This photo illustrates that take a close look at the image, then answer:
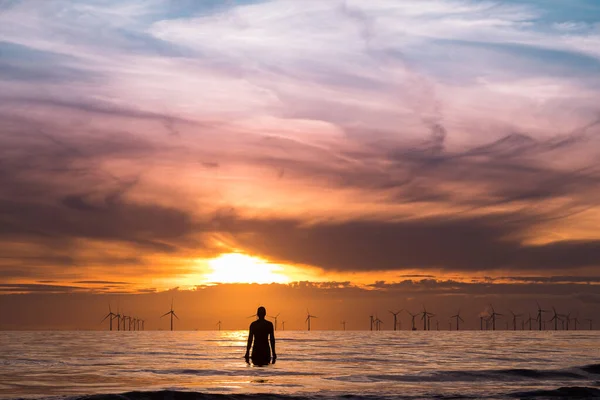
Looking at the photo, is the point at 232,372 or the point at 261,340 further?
the point at 232,372

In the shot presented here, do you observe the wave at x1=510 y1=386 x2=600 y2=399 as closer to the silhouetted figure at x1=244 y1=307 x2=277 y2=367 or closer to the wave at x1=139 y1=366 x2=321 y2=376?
the silhouetted figure at x1=244 y1=307 x2=277 y2=367

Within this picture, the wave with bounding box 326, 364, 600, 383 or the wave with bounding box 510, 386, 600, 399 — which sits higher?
the wave with bounding box 510, 386, 600, 399

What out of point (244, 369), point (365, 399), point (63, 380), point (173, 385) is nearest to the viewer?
point (365, 399)

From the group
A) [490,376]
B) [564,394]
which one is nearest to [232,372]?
[490,376]

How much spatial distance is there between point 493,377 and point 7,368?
105ft

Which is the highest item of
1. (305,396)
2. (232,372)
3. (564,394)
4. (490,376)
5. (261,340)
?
(261,340)

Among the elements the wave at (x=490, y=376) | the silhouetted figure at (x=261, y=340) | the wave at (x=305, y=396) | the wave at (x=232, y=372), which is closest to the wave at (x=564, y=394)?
the wave at (x=305, y=396)

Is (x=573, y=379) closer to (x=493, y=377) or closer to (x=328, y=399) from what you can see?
(x=493, y=377)

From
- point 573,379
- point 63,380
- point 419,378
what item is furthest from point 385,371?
point 63,380

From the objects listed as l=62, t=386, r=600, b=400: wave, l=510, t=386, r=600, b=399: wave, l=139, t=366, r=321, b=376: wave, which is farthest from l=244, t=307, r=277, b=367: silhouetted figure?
l=510, t=386, r=600, b=399: wave

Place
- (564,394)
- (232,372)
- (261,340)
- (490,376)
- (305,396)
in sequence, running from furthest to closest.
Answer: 1. (232,372)
2. (490,376)
3. (261,340)
4. (564,394)
5. (305,396)

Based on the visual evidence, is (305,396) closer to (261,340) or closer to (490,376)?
(261,340)

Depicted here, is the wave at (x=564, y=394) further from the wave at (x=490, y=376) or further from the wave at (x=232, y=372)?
the wave at (x=232, y=372)

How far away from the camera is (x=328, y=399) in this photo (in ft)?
97.3
